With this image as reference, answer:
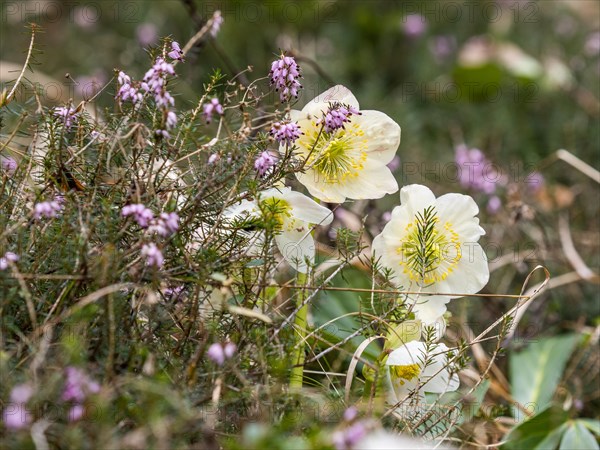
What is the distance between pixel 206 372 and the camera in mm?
978

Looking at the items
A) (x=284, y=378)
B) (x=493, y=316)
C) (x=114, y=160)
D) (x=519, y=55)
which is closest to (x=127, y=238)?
(x=114, y=160)

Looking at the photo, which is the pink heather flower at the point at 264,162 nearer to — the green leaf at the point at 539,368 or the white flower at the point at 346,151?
the white flower at the point at 346,151

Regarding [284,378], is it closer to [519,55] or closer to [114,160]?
[114,160]

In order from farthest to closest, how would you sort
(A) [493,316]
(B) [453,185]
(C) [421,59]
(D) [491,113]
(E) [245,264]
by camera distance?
(C) [421,59], (D) [491,113], (B) [453,185], (A) [493,316], (E) [245,264]

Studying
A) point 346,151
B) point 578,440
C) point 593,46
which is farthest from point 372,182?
point 593,46

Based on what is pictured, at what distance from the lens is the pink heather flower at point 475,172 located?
2.17m

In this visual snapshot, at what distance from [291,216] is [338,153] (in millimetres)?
131

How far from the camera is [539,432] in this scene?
1.32m

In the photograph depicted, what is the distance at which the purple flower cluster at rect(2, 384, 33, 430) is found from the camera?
75 centimetres

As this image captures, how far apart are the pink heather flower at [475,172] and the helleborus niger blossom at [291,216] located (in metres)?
1.12

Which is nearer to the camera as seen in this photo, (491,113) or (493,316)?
(493,316)

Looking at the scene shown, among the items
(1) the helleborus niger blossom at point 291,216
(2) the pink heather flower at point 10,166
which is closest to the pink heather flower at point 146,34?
(2) the pink heather flower at point 10,166

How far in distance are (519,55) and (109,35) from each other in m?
1.91

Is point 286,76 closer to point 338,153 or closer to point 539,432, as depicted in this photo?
point 338,153
